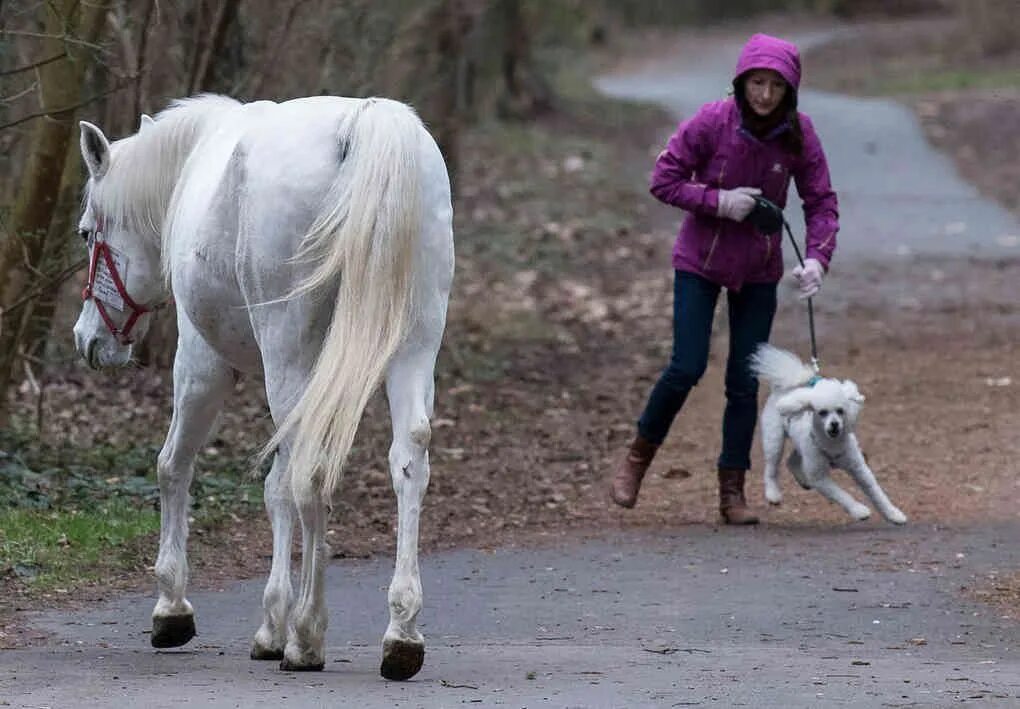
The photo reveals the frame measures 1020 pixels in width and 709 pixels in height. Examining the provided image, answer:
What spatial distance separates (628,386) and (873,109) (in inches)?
755

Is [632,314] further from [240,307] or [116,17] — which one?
[240,307]

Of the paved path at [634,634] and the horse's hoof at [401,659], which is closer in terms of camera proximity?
the paved path at [634,634]

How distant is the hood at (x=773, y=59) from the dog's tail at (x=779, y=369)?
1.24 metres

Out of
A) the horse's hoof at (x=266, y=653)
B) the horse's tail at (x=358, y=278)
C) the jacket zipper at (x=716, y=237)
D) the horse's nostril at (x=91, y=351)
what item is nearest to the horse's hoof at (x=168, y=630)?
the horse's hoof at (x=266, y=653)

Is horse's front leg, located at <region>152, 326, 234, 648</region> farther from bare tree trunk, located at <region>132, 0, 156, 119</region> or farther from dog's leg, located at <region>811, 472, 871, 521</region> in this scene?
bare tree trunk, located at <region>132, 0, 156, 119</region>

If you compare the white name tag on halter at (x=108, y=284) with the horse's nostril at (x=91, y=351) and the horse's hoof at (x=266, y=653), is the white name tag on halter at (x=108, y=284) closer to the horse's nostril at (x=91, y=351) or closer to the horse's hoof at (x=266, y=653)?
the horse's nostril at (x=91, y=351)

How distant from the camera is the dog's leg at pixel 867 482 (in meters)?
8.99

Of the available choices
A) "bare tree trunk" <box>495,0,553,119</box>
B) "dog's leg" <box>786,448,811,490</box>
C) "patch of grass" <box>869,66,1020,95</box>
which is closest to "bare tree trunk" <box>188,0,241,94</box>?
"dog's leg" <box>786,448,811,490</box>

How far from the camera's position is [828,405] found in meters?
8.82

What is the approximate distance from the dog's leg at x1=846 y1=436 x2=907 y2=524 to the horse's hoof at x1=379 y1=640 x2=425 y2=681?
11.7ft

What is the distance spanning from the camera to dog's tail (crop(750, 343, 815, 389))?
353 inches

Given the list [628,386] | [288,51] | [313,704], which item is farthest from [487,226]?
[313,704]

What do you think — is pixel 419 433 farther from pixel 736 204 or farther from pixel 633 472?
pixel 633 472

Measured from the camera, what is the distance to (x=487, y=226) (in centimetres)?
2130
